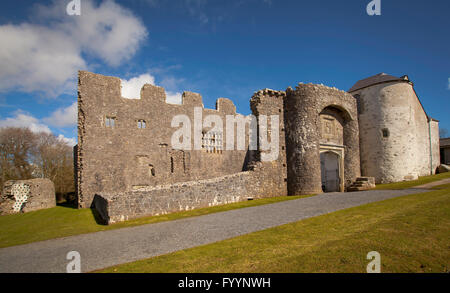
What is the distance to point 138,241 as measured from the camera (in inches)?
285

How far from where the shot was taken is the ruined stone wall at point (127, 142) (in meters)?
15.9

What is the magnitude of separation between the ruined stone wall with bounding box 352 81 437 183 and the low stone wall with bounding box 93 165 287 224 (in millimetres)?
9190

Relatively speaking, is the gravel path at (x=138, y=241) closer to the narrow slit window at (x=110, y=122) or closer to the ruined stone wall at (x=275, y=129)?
the ruined stone wall at (x=275, y=129)

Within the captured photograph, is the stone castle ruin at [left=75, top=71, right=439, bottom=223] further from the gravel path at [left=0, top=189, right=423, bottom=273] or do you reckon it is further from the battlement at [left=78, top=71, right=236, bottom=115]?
the gravel path at [left=0, top=189, right=423, bottom=273]

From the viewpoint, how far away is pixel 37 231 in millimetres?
9672

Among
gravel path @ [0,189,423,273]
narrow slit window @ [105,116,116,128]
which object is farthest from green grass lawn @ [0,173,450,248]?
narrow slit window @ [105,116,116,128]

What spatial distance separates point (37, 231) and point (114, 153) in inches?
297

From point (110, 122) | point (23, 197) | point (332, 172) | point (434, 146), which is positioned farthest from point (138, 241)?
point (434, 146)

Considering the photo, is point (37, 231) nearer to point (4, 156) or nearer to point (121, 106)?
point (121, 106)

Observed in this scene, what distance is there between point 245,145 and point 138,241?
1656 centimetres

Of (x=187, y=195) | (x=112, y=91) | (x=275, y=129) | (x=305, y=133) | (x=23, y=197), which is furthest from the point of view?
(x=275, y=129)

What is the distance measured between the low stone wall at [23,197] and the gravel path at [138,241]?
1053cm

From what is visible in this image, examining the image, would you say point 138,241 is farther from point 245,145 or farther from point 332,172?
point 332,172
